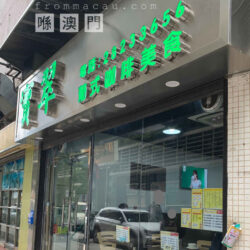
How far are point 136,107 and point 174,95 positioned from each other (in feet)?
2.79

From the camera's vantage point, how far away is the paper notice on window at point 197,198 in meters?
4.40

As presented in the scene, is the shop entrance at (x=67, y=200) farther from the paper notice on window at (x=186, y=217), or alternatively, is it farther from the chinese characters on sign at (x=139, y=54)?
the paper notice on window at (x=186, y=217)

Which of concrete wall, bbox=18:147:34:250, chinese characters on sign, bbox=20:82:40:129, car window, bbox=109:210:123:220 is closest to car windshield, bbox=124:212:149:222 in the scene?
car window, bbox=109:210:123:220

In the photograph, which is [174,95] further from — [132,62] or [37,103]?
[37,103]

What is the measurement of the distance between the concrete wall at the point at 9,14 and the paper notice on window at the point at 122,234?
16.3 ft

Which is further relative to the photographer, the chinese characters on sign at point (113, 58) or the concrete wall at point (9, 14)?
the concrete wall at point (9, 14)

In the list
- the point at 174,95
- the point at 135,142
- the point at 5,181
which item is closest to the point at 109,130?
the point at 135,142

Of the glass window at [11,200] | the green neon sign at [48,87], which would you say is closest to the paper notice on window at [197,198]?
the green neon sign at [48,87]

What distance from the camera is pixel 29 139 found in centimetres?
811

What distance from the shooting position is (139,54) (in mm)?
4301

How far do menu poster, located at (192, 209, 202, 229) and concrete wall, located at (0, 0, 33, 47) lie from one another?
5.69m

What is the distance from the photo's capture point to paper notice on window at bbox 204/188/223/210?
13.4ft

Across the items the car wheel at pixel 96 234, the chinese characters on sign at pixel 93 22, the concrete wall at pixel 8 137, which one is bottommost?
the car wheel at pixel 96 234

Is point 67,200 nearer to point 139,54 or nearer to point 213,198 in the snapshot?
point 213,198
